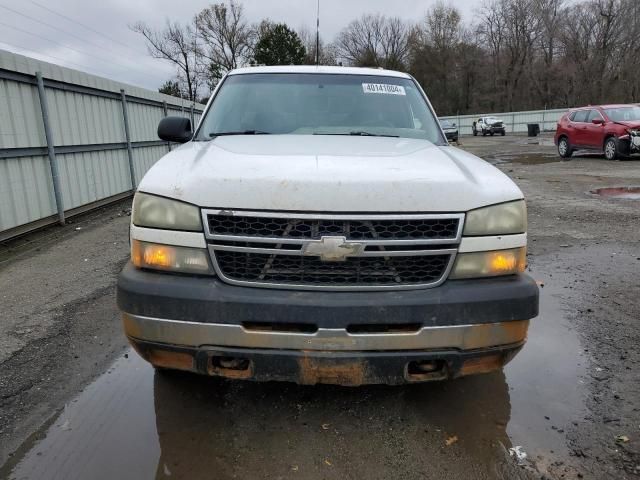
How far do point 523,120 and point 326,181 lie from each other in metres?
52.1

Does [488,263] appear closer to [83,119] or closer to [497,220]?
[497,220]

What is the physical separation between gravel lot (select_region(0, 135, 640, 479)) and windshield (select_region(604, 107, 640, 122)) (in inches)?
560

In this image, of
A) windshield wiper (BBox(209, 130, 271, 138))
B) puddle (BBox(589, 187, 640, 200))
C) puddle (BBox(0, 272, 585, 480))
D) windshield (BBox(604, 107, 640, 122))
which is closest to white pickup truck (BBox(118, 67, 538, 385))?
puddle (BBox(0, 272, 585, 480))

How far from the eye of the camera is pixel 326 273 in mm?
2186

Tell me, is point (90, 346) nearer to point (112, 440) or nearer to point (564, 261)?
point (112, 440)

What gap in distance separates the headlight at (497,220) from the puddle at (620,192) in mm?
8622

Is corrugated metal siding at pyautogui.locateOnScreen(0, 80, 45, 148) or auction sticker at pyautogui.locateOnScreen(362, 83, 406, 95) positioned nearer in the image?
auction sticker at pyautogui.locateOnScreen(362, 83, 406, 95)

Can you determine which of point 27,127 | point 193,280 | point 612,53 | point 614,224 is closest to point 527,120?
point 612,53

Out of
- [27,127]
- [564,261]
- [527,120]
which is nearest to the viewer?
[564,261]

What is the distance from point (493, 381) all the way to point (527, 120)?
5096 centimetres

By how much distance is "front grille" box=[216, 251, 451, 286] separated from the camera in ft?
7.17

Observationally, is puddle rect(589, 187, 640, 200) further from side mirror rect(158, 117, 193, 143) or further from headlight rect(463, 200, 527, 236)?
side mirror rect(158, 117, 193, 143)

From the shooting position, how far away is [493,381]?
3.01 m

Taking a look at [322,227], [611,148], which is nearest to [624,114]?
[611,148]
